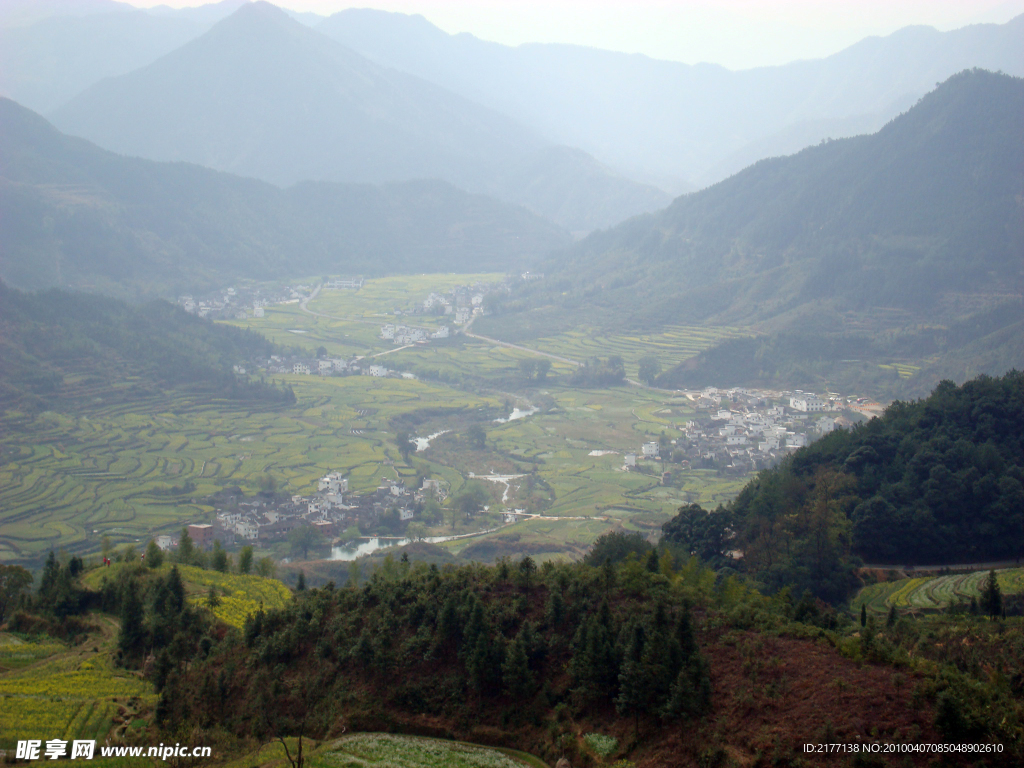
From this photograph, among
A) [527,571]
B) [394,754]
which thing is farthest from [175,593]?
[394,754]

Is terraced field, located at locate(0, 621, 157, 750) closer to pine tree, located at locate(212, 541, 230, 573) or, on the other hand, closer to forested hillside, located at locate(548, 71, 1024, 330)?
pine tree, located at locate(212, 541, 230, 573)

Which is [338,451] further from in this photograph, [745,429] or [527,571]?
[527,571]

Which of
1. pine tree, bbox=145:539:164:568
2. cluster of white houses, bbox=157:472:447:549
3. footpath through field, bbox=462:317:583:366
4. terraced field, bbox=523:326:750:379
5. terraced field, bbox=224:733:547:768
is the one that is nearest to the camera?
terraced field, bbox=224:733:547:768

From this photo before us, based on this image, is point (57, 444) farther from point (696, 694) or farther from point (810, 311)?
point (810, 311)

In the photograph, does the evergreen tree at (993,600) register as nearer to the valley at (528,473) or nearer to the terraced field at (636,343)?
the valley at (528,473)

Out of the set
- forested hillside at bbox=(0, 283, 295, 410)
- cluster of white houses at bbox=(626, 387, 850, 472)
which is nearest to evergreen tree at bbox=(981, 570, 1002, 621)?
cluster of white houses at bbox=(626, 387, 850, 472)

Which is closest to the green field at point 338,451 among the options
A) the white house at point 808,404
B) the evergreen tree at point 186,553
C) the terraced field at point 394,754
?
the white house at point 808,404
